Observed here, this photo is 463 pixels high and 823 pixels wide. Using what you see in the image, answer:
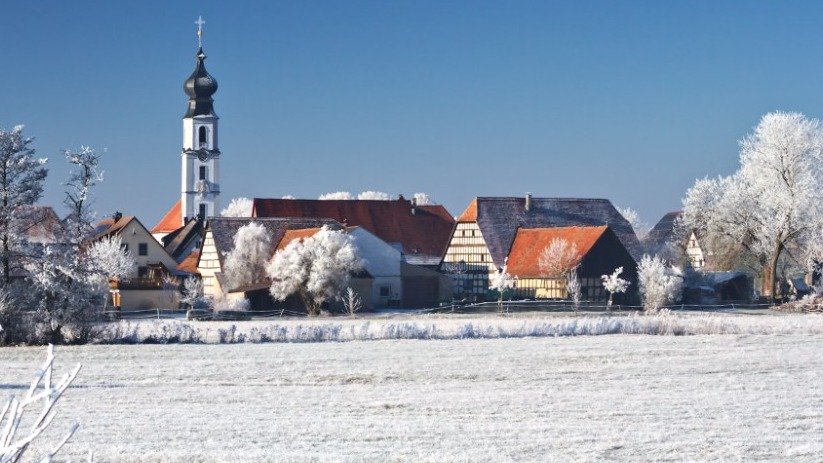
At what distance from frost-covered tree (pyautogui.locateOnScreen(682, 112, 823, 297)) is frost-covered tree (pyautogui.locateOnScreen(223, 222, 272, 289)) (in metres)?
25.1

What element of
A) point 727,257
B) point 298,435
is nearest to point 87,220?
point 298,435

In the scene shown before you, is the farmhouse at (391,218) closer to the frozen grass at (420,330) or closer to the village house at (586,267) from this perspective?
the village house at (586,267)

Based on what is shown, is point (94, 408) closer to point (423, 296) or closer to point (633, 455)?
point (633, 455)

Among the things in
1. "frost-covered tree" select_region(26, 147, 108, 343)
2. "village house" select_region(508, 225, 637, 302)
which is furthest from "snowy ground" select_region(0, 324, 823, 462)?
"village house" select_region(508, 225, 637, 302)

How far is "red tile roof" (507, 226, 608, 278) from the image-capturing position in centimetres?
6544

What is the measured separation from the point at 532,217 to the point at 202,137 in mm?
46637

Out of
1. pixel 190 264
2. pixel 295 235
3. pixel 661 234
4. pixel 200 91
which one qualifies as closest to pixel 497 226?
pixel 295 235

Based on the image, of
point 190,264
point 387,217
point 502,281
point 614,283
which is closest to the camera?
point 614,283

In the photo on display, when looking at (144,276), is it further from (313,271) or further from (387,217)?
(387,217)

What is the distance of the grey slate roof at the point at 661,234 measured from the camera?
81312mm

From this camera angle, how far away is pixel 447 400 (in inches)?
979

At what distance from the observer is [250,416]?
2220 centimetres

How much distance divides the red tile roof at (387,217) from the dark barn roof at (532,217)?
10.2 metres

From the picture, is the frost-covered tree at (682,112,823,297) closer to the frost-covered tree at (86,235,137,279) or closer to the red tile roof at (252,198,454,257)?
the red tile roof at (252,198,454,257)
